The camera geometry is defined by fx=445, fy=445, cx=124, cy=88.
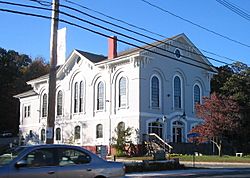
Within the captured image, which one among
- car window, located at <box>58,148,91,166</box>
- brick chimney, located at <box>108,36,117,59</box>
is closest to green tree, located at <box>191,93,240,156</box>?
brick chimney, located at <box>108,36,117,59</box>

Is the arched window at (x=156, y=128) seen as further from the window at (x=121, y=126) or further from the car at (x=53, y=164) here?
the car at (x=53, y=164)

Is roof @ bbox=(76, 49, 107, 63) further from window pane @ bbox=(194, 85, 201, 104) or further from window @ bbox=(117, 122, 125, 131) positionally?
window pane @ bbox=(194, 85, 201, 104)

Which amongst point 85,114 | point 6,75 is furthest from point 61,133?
point 6,75

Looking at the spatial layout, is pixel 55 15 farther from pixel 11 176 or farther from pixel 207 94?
pixel 207 94

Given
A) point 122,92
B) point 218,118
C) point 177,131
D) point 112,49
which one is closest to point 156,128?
point 177,131

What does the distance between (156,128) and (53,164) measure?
34435mm

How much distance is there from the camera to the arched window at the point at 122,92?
1800 inches

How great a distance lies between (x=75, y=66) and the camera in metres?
52.5

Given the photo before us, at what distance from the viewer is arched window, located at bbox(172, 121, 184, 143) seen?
46.9m

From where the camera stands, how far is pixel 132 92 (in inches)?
1748

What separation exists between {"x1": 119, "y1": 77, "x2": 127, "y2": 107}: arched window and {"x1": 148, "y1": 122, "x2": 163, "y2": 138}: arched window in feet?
11.4

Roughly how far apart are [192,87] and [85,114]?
1235cm

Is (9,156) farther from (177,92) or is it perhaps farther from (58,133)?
(58,133)

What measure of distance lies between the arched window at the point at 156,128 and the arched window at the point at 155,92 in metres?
1.83
